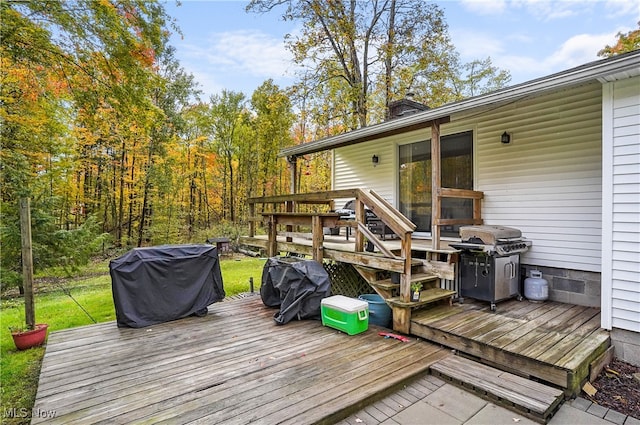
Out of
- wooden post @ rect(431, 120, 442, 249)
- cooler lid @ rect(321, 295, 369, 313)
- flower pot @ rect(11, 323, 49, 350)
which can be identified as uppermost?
wooden post @ rect(431, 120, 442, 249)

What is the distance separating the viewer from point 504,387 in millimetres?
2543

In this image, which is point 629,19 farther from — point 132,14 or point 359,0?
point 132,14

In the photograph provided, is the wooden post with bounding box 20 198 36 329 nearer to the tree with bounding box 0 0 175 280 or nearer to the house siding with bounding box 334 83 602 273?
the tree with bounding box 0 0 175 280

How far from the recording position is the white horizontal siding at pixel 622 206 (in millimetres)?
3039

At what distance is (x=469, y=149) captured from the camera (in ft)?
18.1

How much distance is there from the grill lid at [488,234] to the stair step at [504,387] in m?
1.67

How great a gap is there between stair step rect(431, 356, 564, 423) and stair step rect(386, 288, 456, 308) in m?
0.75

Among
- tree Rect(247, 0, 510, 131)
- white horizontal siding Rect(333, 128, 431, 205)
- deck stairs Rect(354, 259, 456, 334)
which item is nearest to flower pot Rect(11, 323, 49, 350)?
deck stairs Rect(354, 259, 456, 334)

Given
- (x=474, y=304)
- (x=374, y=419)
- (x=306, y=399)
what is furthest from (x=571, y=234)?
(x=306, y=399)

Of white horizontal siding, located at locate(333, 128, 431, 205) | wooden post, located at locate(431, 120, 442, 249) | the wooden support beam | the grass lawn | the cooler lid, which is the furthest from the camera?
white horizontal siding, located at locate(333, 128, 431, 205)

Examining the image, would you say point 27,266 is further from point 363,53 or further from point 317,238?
point 363,53

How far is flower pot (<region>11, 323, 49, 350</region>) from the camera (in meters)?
3.76

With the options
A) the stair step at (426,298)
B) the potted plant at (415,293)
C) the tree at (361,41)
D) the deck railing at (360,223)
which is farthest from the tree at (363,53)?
the potted plant at (415,293)

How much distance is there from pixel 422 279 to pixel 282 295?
185 centimetres
